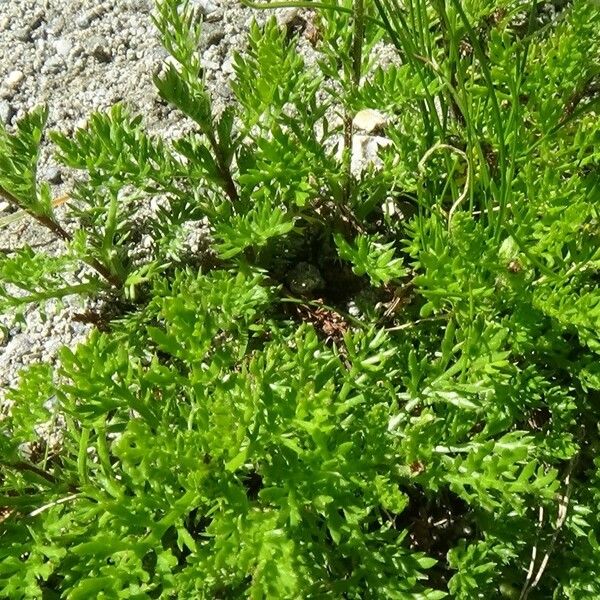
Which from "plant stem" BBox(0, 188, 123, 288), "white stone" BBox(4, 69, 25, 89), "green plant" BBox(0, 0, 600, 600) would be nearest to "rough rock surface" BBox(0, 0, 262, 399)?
"white stone" BBox(4, 69, 25, 89)

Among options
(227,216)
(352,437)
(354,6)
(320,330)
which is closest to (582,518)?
(352,437)

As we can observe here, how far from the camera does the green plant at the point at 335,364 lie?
61.9 inches

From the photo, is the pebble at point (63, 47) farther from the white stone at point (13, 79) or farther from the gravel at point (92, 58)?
the white stone at point (13, 79)

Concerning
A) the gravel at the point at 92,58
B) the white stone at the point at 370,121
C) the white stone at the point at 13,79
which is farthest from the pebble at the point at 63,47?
the white stone at the point at 370,121

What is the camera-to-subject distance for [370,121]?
249 cm

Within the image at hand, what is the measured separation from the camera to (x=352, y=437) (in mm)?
1675

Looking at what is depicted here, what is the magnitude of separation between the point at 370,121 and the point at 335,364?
993 mm

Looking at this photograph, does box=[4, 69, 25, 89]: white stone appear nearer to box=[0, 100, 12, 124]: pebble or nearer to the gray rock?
box=[0, 100, 12, 124]: pebble

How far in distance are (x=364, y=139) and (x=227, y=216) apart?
2.26ft

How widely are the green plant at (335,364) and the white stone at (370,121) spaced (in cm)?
26

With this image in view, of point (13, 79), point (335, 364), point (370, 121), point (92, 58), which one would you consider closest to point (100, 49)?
point (92, 58)

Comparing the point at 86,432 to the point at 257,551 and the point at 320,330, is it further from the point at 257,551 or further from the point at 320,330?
the point at 320,330

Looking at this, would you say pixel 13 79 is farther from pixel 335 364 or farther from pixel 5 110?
pixel 335 364

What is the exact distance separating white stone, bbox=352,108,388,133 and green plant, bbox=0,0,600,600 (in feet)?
0.86
